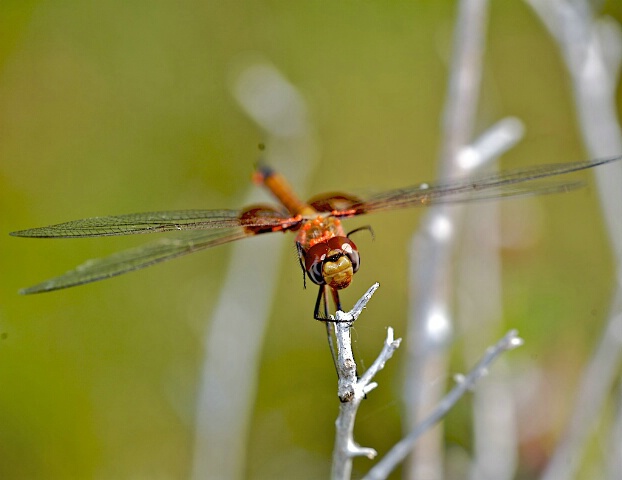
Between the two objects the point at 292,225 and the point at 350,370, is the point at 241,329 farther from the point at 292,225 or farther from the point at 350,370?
the point at 350,370

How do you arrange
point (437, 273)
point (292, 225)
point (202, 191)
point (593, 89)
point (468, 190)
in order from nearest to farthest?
1. point (292, 225)
2. point (468, 190)
3. point (437, 273)
4. point (593, 89)
5. point (202, 191)

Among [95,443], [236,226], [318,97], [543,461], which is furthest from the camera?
[318,97]

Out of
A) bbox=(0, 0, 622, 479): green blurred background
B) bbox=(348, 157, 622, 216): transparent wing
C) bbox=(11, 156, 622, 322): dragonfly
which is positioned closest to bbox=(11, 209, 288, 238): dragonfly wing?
bbox=(11, 156, 622, 322): dragonfly

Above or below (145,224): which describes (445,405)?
below

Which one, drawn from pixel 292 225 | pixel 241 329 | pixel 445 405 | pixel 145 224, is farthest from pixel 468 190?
pixel 241 329

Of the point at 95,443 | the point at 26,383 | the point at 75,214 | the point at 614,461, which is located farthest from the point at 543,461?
the point at 75,214

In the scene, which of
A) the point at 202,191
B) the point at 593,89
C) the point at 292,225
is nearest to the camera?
the point at 292,225

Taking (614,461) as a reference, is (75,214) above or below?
above

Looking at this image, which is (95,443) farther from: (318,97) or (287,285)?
(318,97)
